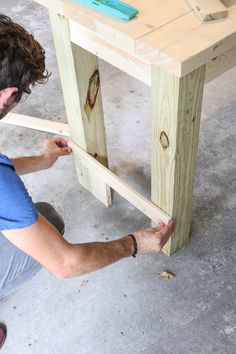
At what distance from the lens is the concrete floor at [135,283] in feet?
4.42

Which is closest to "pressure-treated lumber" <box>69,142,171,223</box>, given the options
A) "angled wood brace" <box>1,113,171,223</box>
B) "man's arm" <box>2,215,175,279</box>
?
"angled wood brace" <box>1,113,171,223</box>

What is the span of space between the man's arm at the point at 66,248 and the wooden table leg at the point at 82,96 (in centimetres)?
43

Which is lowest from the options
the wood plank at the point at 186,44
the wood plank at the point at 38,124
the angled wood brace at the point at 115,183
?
the wood plank at the point at 38,124

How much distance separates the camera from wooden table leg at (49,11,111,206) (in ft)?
4.17

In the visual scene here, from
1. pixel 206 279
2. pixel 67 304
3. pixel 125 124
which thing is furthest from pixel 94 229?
pixel 125 124

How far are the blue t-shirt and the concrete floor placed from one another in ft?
1.96

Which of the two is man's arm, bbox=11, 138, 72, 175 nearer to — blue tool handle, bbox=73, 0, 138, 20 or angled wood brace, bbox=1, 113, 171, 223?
angled wood brace, bbox=1, 113, 171, 223

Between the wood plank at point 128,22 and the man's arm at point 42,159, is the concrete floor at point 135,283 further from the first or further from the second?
the wood plank at point 128,22

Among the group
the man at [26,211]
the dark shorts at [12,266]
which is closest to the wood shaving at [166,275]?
the man at [26,211]

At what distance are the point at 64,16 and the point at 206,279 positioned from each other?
94 centimetres

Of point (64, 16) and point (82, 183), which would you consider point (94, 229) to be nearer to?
point (82, 183)

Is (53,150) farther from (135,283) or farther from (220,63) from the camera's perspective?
(220,63)

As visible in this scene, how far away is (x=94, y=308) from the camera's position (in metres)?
1.42

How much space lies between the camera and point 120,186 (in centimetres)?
142
